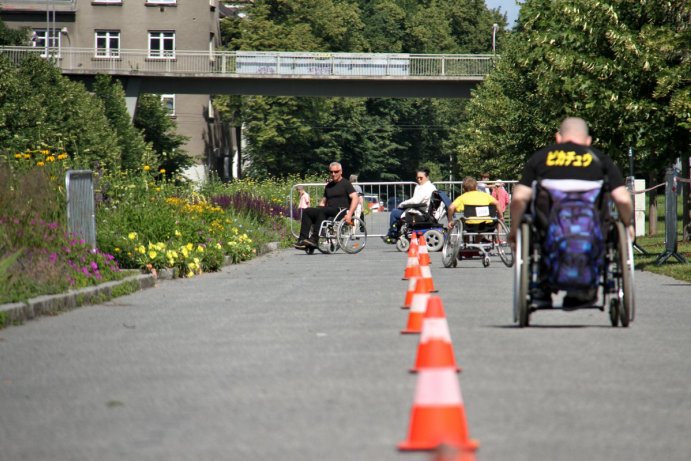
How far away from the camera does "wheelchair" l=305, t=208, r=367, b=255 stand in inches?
1112

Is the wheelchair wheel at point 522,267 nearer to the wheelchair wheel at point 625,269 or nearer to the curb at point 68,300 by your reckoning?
the wheelchair wheel at point 625,269

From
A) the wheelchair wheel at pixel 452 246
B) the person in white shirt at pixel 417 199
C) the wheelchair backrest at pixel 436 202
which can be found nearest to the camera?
the wheelchair wheel at pixel 452 246

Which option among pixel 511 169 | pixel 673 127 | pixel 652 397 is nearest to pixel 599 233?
pixel 652 397

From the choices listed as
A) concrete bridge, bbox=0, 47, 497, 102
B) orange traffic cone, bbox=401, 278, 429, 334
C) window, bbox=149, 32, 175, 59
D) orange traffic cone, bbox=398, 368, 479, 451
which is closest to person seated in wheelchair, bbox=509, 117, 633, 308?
orange traffic cone, bbox=401, 278, 429, 334

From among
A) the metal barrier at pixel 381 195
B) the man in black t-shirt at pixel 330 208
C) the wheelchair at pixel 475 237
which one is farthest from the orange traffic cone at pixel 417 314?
the metal barrier at pixel 381 195

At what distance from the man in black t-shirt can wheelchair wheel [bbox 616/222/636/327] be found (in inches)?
667

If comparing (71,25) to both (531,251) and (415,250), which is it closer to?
(415,250)

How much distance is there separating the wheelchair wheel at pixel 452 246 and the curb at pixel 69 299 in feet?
19.9

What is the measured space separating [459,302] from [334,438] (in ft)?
27.0

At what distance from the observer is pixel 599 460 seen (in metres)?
5.75

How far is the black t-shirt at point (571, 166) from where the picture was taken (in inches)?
424

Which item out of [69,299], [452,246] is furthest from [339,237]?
[69,299]

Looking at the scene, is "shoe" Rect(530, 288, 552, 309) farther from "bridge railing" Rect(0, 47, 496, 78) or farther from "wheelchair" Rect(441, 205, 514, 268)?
"bridge railing" Rect(0, 47, 496, 78)

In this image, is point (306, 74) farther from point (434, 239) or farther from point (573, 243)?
point (573, 243)
